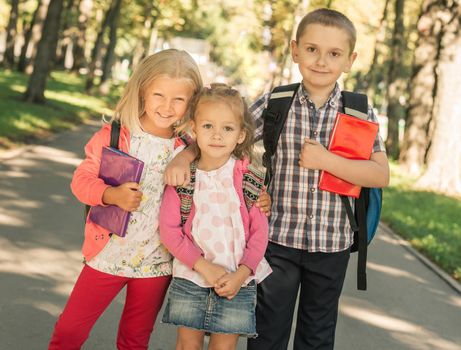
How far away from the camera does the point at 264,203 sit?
3340 millimetres

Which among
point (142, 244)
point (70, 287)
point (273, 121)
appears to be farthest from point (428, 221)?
point (142, 244)

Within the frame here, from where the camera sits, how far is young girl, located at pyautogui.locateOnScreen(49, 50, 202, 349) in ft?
11.1

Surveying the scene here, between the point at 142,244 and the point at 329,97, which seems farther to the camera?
the point at 329,97

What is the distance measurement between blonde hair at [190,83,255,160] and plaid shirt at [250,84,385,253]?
23 cm

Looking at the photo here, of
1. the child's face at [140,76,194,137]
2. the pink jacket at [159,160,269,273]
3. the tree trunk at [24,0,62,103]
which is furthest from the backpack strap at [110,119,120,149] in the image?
the tree trunk at [24,0,62,103]

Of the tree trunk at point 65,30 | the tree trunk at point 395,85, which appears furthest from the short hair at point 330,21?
the tree trunk at point 65,30

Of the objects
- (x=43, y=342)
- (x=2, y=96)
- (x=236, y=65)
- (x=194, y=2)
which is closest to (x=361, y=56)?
(x=194, y=2)

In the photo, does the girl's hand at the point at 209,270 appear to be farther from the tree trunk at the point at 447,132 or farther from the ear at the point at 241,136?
the tree trunk at the point at 447,132

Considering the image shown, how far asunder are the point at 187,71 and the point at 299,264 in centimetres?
103

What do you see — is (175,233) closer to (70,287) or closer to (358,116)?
(358,116)

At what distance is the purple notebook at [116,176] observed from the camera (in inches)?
127

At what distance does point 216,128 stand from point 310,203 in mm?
→ 625

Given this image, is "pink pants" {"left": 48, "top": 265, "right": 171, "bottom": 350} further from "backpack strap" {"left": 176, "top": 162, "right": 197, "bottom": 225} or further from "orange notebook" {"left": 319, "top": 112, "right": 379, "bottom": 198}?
"orange notebook" {"left": 319, "top": 112, "right": 379, "bottom": 198}

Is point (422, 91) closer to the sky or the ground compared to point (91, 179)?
closer to the sky
